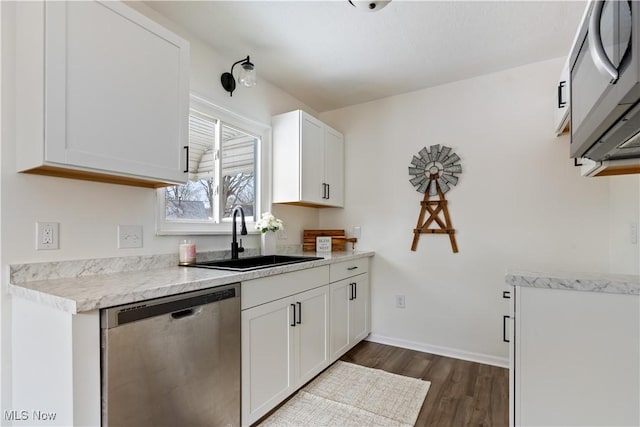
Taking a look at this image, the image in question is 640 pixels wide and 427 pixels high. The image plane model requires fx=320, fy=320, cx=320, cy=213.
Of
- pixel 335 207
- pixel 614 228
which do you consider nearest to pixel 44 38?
pixel 335 207

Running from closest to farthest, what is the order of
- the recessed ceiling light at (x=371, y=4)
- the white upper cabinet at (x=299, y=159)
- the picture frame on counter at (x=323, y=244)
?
1. the recessed ceiling light at (x=371, y=4)
2. the white upper cabinet at (x=299, y=159)
3. the picture frame on counter at (x=323, y=244)

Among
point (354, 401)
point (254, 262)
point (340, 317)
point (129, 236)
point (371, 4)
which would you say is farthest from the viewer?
point (340, 317)

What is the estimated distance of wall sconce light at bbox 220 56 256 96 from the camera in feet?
7.17

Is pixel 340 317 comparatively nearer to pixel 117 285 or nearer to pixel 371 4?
pixel 117 285

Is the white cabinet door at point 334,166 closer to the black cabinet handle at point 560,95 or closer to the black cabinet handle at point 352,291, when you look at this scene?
the black cabinet handle at point 352,291

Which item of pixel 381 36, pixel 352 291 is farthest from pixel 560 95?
pixel 352 291

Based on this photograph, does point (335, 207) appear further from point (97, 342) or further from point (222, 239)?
point (97, 342)

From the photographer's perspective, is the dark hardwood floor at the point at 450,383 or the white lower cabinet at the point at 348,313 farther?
the white lower cabinet at the point at 348,313

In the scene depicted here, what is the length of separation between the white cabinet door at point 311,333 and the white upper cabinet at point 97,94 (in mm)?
1152

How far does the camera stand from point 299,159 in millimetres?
2750

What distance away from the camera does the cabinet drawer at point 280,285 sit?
1709 mm

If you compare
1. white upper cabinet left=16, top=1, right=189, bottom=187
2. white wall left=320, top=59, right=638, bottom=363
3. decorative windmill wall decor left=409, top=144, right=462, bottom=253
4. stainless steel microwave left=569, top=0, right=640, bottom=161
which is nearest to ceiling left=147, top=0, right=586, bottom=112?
white wall left=320, top=59, right=638, bottom=363
